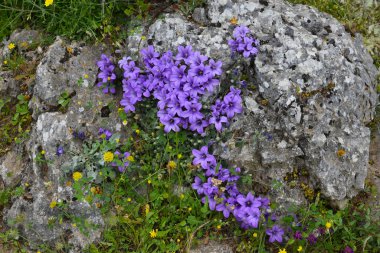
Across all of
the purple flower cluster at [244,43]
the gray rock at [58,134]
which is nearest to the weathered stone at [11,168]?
the gray rock at [58,134]

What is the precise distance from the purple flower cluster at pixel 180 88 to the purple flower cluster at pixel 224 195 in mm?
350

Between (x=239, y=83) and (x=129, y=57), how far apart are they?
1298 millimetres

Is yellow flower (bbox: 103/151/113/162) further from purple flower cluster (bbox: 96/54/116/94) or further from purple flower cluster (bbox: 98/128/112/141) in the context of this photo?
purple flower cluster (bbox: 96/54/116/94)

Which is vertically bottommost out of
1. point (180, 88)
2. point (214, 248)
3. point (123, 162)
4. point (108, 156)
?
point (214, 248)

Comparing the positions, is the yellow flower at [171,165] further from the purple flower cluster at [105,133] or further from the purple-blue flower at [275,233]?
the purple-blue flower at [275,233]

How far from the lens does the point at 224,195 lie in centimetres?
483

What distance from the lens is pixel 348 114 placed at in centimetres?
486

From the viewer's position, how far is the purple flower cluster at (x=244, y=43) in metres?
4.84

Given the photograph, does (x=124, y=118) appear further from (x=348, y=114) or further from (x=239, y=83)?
(x=348, y=114)

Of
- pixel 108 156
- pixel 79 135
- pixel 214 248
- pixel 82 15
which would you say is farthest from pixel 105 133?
pixel 214 248

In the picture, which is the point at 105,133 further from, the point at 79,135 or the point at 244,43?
the point at 244,43

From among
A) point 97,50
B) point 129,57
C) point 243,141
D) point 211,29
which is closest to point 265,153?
point 243,141

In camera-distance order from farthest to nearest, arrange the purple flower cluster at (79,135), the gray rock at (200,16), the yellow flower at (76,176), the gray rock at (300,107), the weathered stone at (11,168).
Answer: the gray rock at (200,16) → the weathered stone at (11,168) → the purple flower cluster at (79,135) → the gray rock at (300,107) → the yellow flower at (76,176)

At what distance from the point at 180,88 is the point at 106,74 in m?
0.94
